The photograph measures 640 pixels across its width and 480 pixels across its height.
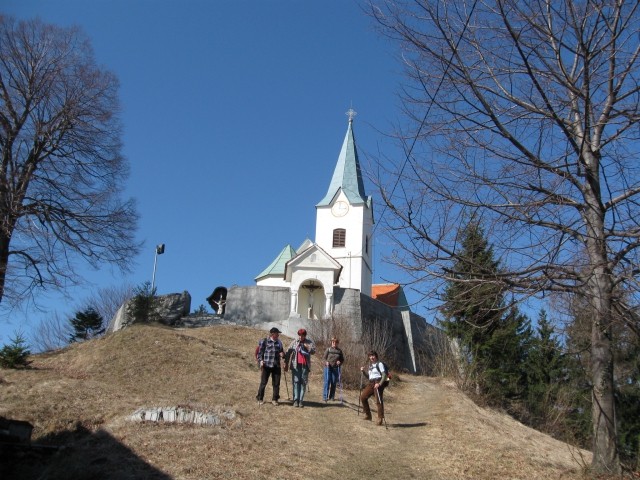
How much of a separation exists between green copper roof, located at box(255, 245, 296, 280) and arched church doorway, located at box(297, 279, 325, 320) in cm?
688

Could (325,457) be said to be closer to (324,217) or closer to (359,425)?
(359,425)

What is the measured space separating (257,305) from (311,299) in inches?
131

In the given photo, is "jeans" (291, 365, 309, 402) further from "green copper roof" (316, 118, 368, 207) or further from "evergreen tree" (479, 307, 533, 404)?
"green copper roof" (316, 118, 368, 207)

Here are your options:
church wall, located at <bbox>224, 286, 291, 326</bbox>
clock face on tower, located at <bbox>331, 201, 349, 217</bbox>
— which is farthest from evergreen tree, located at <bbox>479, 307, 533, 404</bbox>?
clock face on tower, located at <bbox>331, 201, 349, 217</bbox>

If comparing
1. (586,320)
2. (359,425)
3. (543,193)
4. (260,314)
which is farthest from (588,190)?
(260,314)

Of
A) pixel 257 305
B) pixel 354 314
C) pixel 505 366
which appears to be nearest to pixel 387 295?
pixel 257 305

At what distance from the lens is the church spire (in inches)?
1850

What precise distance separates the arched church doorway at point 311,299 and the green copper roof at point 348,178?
9276 mm

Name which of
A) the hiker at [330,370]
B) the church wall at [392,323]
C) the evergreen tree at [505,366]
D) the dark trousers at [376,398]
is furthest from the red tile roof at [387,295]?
the dark trousers at [376,398]

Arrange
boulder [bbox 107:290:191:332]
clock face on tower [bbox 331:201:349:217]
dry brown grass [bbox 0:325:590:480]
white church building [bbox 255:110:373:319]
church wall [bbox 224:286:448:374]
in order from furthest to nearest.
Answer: clock face on tower [bbox 331:201:349:217], white church building [bbox 255:110:373:319], church wall [bbox 224:286:448:374], boulder [bbox 107:290:191:332], dry brown grass [bbox 0:325:590:480]

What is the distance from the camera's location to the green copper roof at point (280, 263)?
45.8 metres

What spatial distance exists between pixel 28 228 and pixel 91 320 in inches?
672

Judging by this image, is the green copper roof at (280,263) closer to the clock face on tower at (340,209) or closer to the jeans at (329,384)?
the clock face on tower at (340,209)

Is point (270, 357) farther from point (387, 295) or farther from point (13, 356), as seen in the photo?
point (387, 295)
